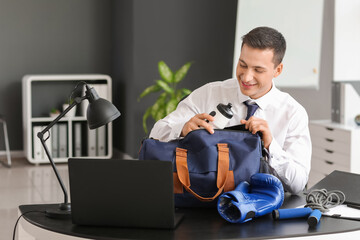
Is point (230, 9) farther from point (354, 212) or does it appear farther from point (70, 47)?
point (354, 212)

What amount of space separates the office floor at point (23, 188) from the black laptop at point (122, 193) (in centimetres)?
232

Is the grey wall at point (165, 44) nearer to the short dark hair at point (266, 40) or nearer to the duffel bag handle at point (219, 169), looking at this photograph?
the short dark hair at point (266, 40)

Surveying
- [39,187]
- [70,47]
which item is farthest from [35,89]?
[39,187]

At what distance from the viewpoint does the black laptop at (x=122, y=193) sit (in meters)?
1.70

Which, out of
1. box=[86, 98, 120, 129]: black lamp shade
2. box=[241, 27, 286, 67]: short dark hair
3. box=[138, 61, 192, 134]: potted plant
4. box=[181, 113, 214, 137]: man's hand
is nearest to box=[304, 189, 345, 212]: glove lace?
box=[181, 113, 214, 137]: man's hand

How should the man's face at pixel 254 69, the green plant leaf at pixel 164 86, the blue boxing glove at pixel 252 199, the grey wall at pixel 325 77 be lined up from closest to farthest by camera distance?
the blue boxing glove at pixel 252 199
the man's face at pixel 254 69
the grey wall at pixel 325 77
the green plant leaf at pixel 164 86

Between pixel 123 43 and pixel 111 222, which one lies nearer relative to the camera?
pixel 111 222

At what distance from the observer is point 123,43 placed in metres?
6.59

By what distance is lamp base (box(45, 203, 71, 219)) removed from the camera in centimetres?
187

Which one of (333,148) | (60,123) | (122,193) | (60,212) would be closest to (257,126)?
(122,193)

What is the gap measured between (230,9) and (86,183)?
5095 millimetres

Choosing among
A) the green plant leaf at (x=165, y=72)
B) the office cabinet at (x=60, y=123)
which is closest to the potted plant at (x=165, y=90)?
the green plant leaf at (x=165, y=72)

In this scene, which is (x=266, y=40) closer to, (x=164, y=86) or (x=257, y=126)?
(x=257, y=126)

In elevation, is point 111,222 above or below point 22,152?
above
